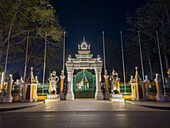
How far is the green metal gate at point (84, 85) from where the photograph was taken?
13938 millimetres

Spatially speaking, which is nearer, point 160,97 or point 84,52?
point 160,97

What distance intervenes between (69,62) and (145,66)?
899 inches

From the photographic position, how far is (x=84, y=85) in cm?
1372

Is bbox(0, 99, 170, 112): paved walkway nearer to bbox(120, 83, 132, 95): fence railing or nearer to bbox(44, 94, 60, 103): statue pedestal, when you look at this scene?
bbox(44, 94, 60, 103): statue pedestal

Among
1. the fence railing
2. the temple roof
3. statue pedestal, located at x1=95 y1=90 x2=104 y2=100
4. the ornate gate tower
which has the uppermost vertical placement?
the temple roof

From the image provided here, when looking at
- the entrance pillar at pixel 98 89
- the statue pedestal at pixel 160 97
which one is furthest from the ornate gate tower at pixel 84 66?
the statue pedestal at pixel 160 97

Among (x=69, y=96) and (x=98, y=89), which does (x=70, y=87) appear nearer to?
(x=69, y=96)

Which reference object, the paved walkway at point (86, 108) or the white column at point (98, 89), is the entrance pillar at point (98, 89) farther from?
the paved walkway at point (86, 108)

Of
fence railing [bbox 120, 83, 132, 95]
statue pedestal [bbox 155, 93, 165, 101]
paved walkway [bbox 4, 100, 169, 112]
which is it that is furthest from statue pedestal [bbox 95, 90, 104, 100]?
statue pedestal [bbox 155, 93, 165, 101]

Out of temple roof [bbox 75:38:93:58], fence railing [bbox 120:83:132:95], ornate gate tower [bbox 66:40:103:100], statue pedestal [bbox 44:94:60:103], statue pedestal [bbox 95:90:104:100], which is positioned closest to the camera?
statue pedestal [bbox 44:94:60:103]

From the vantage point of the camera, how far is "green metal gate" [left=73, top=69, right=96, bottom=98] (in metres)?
13.9

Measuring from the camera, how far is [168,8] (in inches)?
741

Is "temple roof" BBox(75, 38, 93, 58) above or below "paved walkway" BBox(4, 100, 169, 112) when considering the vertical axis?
Answer: above

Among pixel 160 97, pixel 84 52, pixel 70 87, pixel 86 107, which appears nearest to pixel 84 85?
pixel 70 87
